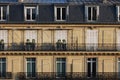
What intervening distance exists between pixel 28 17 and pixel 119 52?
10.9 meters

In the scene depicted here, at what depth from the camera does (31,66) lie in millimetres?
61906

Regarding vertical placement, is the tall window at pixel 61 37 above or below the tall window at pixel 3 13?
below

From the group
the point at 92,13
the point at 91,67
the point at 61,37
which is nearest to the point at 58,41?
the point at 61,37

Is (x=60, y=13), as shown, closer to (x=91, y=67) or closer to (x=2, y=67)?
(x=91, y=67)

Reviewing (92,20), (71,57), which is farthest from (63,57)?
(92,20)

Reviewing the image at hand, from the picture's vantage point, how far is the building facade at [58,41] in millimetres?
61406

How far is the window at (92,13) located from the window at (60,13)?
2.38 m

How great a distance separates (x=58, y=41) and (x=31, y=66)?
4.13m

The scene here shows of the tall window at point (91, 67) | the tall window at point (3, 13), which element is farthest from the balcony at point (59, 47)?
the tall window at point (3, 13)

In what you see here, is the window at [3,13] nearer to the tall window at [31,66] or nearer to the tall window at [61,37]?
the tall window at [31,66]

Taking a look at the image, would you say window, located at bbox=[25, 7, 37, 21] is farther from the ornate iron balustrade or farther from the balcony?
the ornate iron balustrade

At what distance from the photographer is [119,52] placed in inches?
2414

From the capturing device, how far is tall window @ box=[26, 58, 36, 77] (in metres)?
61.8

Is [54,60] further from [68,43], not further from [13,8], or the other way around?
[13,8]
